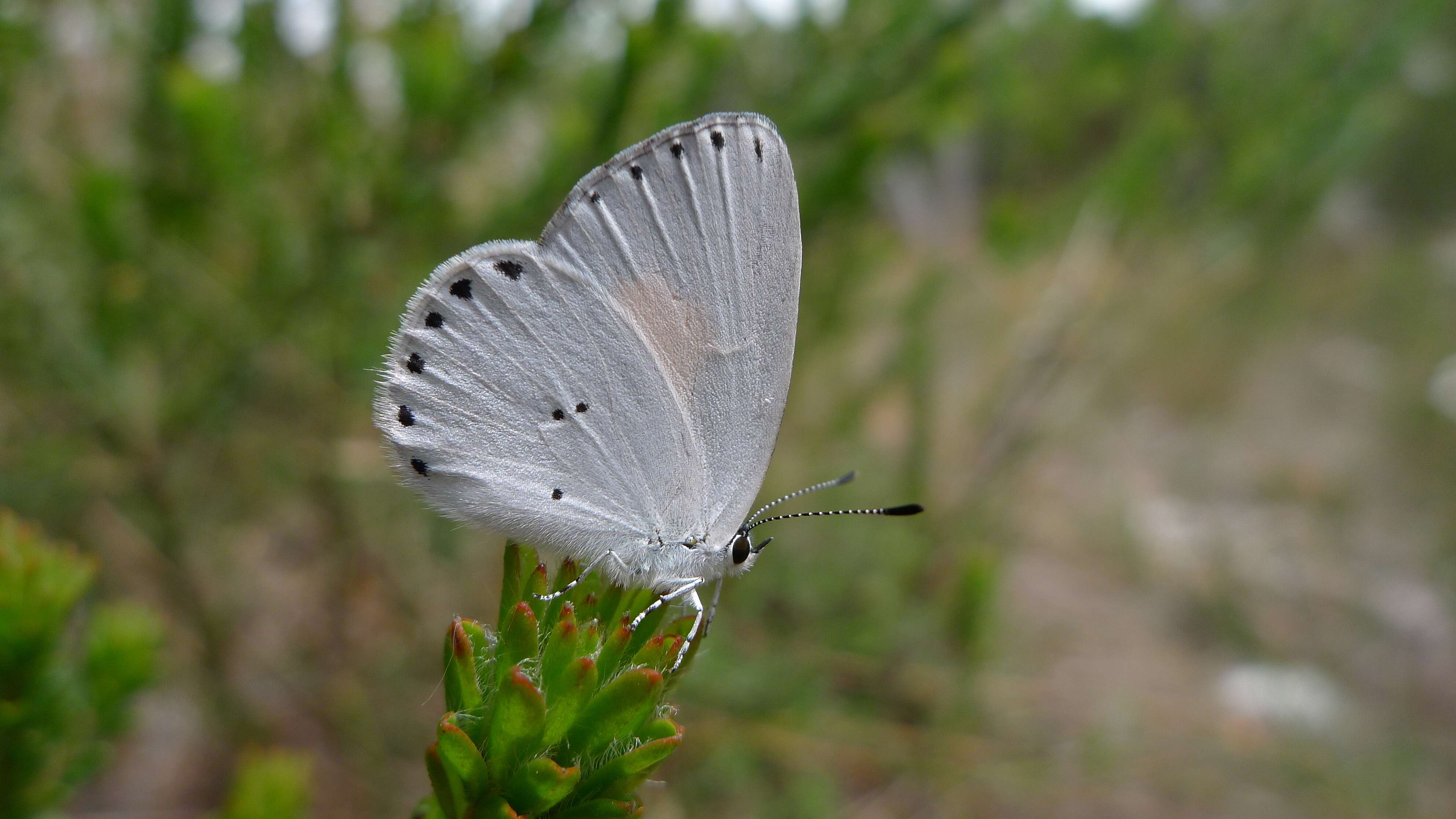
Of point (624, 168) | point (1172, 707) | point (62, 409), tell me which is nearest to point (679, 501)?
point (624, 168)

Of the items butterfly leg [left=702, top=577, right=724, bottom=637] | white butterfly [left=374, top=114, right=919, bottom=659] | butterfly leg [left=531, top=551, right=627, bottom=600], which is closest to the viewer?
butterfly leg [left=531, top=551, right=627, bottom=600]

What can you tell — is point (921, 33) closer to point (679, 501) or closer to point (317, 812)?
point (679, 501)

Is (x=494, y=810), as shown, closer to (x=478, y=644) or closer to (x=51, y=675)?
(x=478, y=644)

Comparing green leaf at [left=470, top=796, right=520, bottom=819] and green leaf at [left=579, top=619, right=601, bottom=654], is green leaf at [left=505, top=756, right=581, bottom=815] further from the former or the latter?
green leaf at [left=579, top=619, right=601, bottom=654]

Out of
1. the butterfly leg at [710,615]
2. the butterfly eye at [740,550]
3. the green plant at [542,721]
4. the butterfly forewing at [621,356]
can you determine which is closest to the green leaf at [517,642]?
the green plant at [542,721]

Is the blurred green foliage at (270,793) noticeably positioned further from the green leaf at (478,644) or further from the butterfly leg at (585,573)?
the green leaf at (478,644)

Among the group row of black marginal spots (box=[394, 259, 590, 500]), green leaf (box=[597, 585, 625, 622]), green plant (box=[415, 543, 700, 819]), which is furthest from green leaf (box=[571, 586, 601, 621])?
row of black marginal spots (box=[394, 259, 590, 500])
